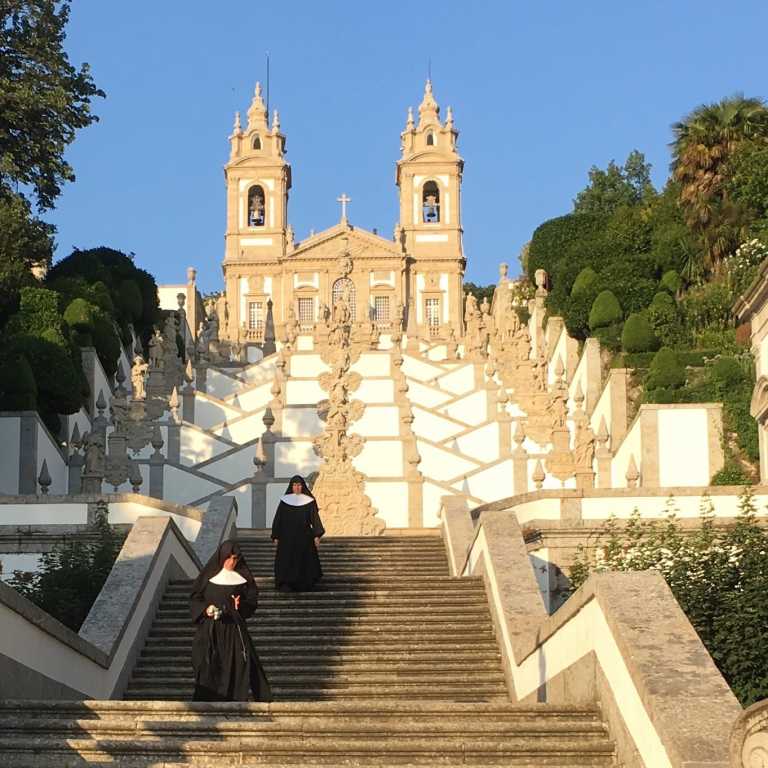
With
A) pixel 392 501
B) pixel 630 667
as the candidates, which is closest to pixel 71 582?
pixel 630 667

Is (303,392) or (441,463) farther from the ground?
(303,392)

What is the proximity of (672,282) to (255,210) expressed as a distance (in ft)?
146

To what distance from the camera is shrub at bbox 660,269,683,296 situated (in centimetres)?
3966

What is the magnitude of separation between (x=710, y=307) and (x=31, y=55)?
1585cm

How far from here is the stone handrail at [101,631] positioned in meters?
10.3

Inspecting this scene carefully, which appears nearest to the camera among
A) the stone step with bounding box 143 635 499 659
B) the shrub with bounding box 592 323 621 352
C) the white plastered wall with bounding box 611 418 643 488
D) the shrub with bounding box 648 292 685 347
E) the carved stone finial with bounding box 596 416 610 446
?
the stone step with bounding box 143 635 499 659

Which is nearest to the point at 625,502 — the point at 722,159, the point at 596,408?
the point at 596,408

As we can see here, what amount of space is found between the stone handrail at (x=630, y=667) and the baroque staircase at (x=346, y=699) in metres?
0.32

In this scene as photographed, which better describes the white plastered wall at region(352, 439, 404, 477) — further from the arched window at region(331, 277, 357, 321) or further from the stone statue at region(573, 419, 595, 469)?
the arched window at region(331, 277, 357, 321)

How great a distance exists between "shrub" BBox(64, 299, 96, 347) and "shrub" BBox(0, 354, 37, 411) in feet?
21.7

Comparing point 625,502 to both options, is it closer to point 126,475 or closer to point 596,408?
point 126,475

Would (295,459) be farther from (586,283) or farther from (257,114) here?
(257,114)

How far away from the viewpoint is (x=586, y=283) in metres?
40.5

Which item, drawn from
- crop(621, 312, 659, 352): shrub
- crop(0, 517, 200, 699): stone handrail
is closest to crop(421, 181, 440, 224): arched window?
crop(621, 312, 659, 352): shrub
